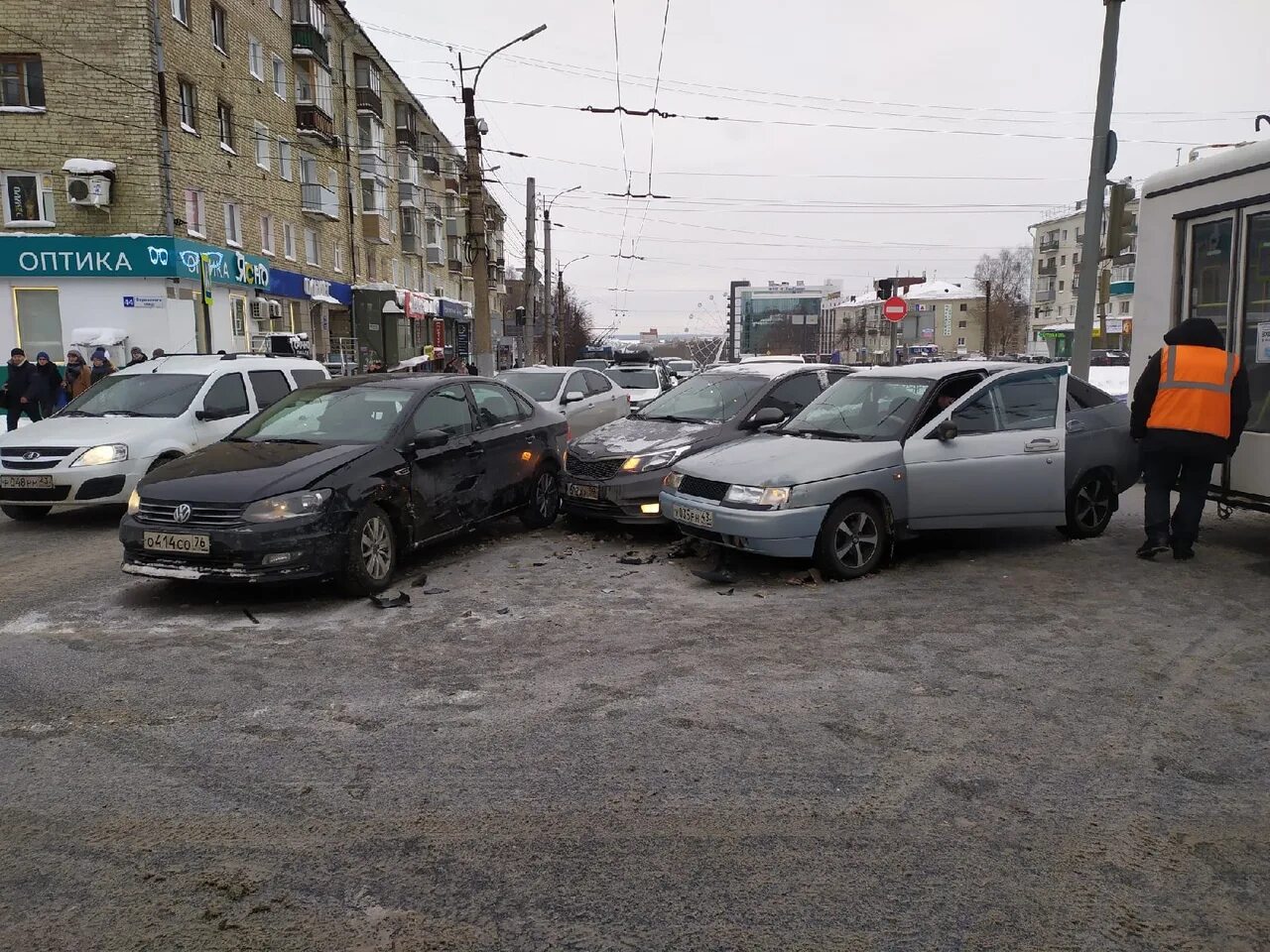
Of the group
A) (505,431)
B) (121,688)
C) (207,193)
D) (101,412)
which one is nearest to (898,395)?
(505,431)

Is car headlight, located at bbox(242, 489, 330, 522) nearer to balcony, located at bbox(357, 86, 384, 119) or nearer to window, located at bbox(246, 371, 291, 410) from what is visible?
window, located at bbox(246, 371, 291, 410)

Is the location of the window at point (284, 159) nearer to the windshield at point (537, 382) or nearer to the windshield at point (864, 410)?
the windshield at point (537, 382)

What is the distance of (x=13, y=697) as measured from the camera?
4719 millimetres

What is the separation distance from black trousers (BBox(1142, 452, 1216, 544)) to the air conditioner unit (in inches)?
954

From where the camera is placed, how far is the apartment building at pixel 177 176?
2325 centimetres

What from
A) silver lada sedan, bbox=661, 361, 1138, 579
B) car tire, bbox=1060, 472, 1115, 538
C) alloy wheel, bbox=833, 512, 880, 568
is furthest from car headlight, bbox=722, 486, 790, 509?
car tire, bbox=1060, 472, 1115, 538

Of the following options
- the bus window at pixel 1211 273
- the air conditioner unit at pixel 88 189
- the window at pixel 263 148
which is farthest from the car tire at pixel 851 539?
the window at pixel 263 148

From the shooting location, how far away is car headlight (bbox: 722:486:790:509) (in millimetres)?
6805

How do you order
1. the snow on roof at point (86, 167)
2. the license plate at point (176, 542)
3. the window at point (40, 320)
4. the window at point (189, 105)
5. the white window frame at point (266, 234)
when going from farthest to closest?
the white window frame at point (266, 234), the window at point (189, 105), the window at point (40, 320), the snow on roof at point (86, 167), the license plate at point (176, 542)

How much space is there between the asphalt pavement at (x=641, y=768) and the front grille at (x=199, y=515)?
0.60 metres

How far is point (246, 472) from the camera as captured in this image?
256 inches

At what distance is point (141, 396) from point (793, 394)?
23.0 feet

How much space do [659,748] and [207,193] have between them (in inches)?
1067

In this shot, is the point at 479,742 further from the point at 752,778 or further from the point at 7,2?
the point at 7,2
